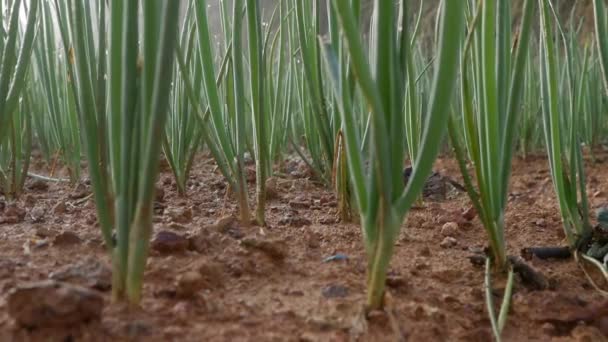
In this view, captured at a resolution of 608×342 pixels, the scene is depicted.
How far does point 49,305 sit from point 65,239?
214 millimetres

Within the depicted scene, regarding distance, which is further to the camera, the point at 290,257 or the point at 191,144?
the point at 191,144

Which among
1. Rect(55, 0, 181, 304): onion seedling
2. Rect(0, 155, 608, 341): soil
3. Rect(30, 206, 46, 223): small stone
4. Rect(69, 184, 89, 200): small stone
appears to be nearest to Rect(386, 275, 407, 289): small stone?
Rect(0, 155, 608, 341): soil

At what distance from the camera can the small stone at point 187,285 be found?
42cm

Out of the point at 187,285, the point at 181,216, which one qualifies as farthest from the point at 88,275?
the point at 181,216

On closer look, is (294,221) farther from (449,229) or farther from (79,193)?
(79,193)

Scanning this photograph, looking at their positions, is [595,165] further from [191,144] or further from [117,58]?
[117,58]

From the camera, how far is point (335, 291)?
465 millimetres

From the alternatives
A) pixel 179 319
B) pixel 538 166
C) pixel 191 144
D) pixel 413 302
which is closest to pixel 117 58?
pixel 179 319

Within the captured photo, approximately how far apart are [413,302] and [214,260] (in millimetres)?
178

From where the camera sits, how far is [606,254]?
0.59 metres

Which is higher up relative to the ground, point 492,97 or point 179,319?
point 492,97

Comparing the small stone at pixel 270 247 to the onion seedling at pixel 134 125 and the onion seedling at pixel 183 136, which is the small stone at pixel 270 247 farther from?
the onion seedling at pixel 183 136

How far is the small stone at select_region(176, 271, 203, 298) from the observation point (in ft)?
1.39

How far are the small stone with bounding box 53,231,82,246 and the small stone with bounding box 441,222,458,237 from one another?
0.45m
